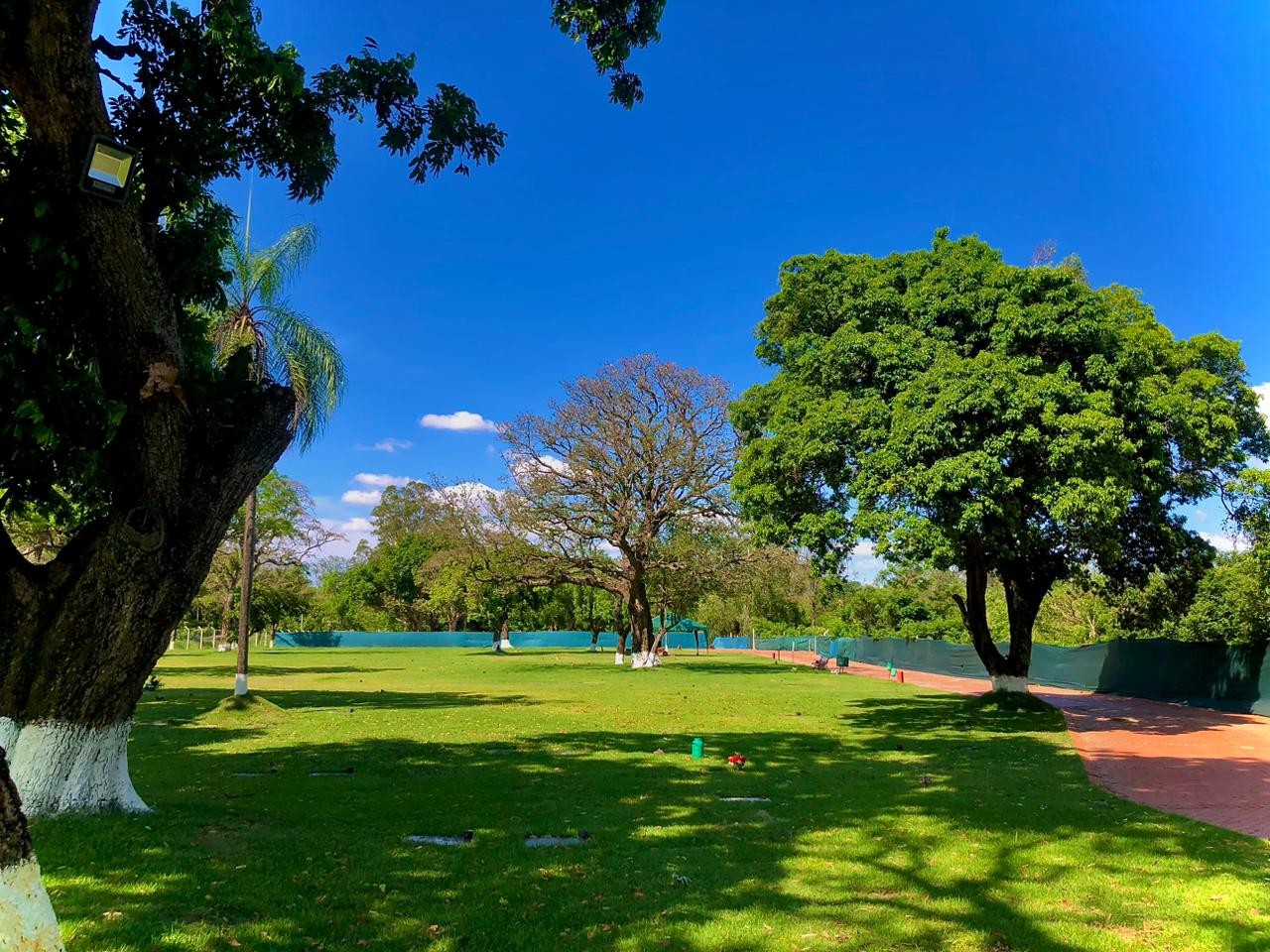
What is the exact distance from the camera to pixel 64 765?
5617 millimetres

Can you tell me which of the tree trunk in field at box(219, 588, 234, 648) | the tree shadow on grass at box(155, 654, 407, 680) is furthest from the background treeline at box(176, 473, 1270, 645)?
the tree shadow on grass at box(155, 654, 407, 680)

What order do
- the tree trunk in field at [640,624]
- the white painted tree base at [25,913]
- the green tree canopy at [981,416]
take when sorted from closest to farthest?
the white painted tree base at [25,913] → the green tree canopy at [981,416] → the tree trunk in field at [640,624]

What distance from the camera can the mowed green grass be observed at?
4.02m

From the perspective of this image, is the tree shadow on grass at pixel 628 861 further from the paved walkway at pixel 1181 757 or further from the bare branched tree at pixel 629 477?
the bare branched tree at pixel 629 477

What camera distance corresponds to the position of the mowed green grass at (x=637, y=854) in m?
4.02

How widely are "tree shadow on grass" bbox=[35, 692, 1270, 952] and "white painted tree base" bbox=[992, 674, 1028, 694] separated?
30.4ft

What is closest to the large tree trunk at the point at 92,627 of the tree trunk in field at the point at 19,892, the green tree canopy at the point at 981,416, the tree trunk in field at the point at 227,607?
the tree trunk in field at the point at 19,892

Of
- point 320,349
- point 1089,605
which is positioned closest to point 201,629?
point 320,349

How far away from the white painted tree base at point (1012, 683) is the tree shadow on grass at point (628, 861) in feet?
30.4

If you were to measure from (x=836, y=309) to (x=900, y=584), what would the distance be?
1582 inches

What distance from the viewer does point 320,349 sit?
53.1 feet

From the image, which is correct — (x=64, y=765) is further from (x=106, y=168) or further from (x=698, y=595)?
(x=698, y=595)

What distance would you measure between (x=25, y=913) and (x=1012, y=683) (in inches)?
734

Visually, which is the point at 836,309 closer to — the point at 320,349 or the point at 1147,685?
the point at 320,349
